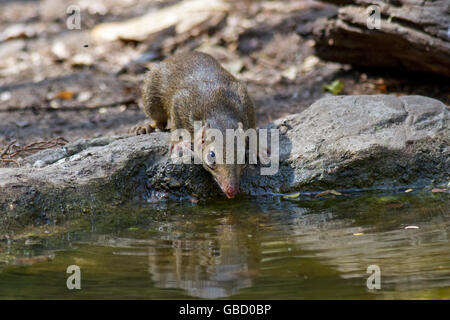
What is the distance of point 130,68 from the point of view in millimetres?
10469

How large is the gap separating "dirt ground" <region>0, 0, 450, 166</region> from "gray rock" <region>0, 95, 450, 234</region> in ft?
7.28

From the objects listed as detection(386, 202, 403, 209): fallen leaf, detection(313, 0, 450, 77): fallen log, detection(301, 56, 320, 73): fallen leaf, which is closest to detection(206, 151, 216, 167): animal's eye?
detection(386, 202, 403, 209): fallen leaf

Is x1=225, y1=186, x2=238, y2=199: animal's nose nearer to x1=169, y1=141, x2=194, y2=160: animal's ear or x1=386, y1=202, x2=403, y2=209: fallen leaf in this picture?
x1=169, y1=141, x2=194, y2=160: animal's ear

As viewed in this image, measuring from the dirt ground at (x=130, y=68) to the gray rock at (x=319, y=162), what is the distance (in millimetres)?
2220

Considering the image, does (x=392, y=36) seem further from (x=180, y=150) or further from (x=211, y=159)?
(x=211, y=159)

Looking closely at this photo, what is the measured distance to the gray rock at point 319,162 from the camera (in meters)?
5.58

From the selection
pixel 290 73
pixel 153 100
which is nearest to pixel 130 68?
pixel 290 73

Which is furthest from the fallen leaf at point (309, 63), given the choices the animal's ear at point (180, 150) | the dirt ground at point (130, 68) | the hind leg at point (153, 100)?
the animal's ear at point (180, 150)

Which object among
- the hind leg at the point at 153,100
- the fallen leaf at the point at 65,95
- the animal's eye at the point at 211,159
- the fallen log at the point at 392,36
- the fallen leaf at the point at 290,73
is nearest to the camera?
the animal's eye at the point at 211,159

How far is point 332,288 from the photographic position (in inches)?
142

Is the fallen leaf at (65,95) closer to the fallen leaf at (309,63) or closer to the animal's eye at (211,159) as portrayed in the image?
the fallen leaf at (309,63)

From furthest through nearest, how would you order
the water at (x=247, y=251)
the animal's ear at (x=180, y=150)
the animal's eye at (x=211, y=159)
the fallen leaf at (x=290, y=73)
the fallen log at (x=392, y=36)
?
1. the fallen leaf at (x=290, y=73)
2. the fallen log at (x=392, y=36)
3. the animal's ear at (x=180, y=150)
4. the animal's eye at (x=211, y=159)
5. the water at (x=247, y=251)

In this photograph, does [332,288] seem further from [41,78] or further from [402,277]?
[41,78]

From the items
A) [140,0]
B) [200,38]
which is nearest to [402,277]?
[200,38]
